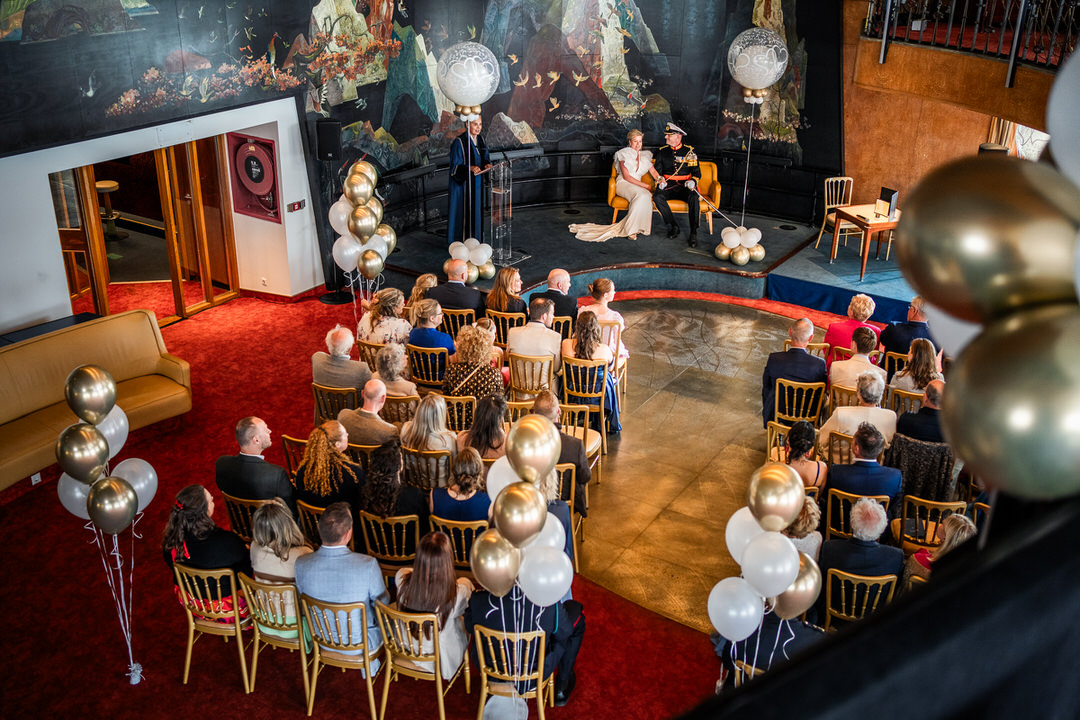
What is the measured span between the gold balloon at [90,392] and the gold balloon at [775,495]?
12.0ft

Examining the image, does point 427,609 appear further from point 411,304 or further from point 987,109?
point 987,109

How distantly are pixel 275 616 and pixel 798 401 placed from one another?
14.5 ft

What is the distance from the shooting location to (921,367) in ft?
22.8

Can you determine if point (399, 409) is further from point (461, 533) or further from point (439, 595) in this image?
point (439, 595)

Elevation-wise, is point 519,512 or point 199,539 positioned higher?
point 519,512

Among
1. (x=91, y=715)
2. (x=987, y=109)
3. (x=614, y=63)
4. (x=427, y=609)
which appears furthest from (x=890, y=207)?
(x=91, y=715)

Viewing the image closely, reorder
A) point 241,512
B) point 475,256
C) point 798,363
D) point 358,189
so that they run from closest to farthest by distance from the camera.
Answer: point 241,512 < point 798,363 < point 358,189 < point 475,256

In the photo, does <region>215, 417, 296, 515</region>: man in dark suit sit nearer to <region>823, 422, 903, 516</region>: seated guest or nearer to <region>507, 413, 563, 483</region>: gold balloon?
→ <region>507, 413, 563, 483</region>: gold balloon

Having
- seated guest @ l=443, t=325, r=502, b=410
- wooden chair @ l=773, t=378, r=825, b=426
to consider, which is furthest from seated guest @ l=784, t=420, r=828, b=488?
seated guest @ l=443, t=325, r=502, b=410

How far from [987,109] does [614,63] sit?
5.96m

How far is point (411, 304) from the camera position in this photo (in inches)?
320

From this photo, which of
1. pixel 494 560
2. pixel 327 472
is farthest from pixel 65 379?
pixel 494 560

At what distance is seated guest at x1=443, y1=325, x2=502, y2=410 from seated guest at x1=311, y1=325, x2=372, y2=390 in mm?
690

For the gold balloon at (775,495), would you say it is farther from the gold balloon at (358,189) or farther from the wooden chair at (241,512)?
the gold balloon at (358,189)
